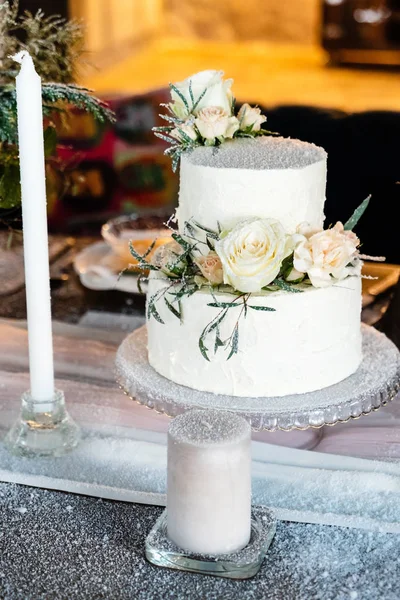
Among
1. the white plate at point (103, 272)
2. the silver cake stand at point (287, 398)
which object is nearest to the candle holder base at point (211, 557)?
the silver cake stand at point (287, 398)

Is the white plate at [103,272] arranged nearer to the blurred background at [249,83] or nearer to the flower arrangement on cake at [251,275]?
the blurred background at [249,83]

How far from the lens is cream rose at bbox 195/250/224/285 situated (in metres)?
1.06

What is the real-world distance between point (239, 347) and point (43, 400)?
0.88 feet

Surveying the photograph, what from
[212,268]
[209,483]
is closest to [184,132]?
[212,268]

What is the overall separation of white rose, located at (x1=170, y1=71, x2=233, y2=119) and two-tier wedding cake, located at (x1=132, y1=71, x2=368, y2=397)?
2 cm

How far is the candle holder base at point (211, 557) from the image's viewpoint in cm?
90

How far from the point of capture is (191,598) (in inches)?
34.4

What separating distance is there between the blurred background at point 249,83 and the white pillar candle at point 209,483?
76cm

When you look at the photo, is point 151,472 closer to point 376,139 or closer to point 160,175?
point 376,139

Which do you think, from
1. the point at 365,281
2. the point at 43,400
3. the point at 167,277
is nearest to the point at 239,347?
the point at 167,277

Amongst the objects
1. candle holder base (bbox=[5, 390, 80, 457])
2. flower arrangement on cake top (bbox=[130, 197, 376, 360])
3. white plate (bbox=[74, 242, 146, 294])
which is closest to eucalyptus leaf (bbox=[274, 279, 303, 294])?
flower arrangement on cake top (bbox=[130, 197, 376, 360])

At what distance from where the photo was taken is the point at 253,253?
1.01 m

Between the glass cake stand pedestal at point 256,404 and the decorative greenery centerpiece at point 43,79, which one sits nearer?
the glass cake stand pedestal at point 256,404

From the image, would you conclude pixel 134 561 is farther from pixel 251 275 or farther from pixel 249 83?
pixel 249 83
